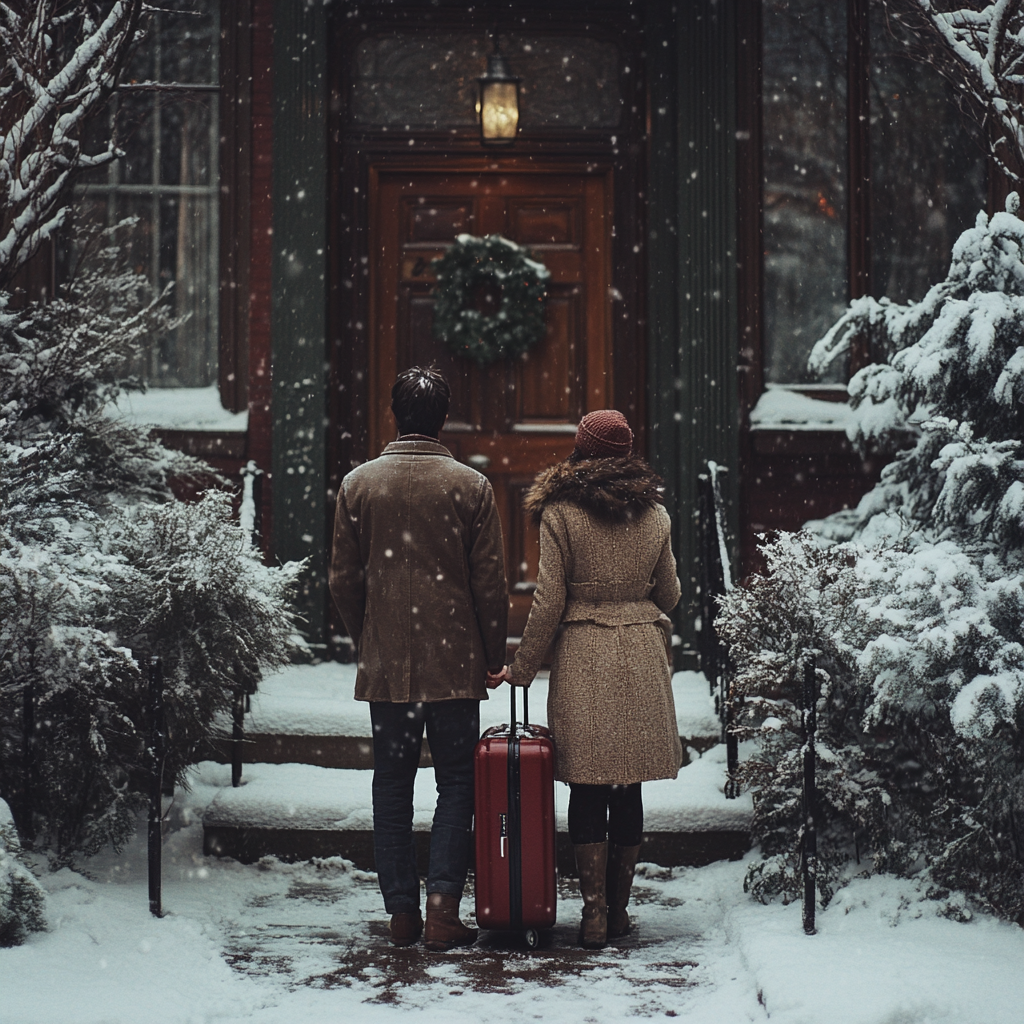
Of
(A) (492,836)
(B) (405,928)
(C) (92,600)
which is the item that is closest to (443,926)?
(B) (405,928)

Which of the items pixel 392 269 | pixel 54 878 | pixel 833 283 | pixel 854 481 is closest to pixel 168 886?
pixel 54 878

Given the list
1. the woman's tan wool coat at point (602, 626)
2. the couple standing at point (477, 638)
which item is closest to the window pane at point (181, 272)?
the couple standing at point (477, 638)

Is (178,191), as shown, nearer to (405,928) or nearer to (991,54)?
(991,54)

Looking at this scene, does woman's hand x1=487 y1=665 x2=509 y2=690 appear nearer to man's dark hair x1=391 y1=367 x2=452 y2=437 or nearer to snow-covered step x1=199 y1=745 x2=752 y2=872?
man's dark hair x1=391 y1=367 x2=452 y2=437

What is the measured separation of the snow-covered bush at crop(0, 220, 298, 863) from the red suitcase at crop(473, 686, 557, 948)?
1336 millimetres

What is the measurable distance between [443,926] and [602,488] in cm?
153

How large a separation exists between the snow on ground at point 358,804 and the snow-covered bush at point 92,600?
13.3 inches

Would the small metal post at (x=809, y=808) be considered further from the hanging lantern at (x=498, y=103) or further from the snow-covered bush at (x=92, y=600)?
the hanging lantern at (x=498, y=103)

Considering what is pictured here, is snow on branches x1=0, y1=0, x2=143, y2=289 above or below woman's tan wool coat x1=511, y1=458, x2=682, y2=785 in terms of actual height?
above

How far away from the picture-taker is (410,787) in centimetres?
421

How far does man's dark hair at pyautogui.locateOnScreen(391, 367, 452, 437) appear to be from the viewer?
4.23 meters

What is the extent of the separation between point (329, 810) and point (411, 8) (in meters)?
4.72

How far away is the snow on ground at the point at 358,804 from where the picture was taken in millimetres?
5117

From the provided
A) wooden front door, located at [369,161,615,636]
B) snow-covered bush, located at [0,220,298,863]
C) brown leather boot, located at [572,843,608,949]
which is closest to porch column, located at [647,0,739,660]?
wooden front door, located at [369,161,615,636]
